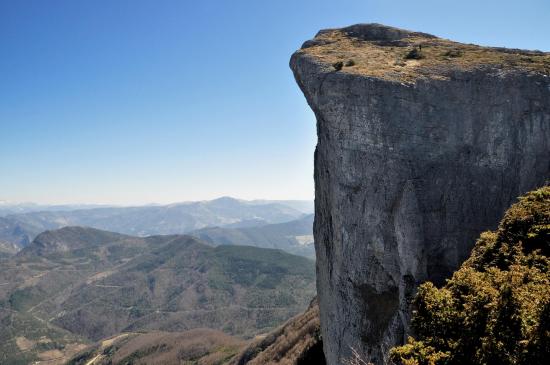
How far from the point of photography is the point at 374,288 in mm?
30000

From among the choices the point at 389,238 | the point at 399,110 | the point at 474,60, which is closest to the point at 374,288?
the point at 389,238

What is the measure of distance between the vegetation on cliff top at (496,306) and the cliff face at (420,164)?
454 centimetres

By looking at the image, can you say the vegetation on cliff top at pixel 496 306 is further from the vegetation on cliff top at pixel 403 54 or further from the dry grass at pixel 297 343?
the dry grass at pixel 297 343

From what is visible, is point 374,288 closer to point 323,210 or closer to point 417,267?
point 417,267

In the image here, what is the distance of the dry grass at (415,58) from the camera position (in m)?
30.2

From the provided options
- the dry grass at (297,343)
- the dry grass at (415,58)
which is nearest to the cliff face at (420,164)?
Result: the dry grass at (415,58)

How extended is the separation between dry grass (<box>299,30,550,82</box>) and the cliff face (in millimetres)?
208

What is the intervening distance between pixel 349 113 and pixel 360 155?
3.26 m

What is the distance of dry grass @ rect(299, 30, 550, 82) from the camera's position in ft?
99.2

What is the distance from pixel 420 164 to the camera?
28.2m

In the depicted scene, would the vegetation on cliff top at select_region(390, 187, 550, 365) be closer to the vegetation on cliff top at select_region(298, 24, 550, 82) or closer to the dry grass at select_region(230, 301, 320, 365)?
the vegetation on cliff top at select_region(298, 24, 550, 82)

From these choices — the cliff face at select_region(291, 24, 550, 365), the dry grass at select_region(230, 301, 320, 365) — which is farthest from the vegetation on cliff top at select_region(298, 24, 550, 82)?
the dry grass at select_region(230, 301, 320, 365)

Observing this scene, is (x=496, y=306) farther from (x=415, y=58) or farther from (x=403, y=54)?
(x=403, y=54)

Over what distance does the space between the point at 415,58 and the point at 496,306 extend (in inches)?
888
